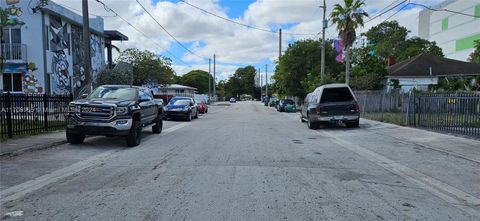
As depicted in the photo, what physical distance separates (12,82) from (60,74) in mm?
2953

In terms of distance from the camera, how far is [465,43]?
219 feet

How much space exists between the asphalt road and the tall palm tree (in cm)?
1730

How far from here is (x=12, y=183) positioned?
724 cm

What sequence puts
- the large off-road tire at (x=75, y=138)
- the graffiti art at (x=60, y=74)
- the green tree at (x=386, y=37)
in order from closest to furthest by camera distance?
the large off-road tire at (x=75, y=138)
the graffiti art at (x=60, y=74)
the green tree at (x=386, y=37)

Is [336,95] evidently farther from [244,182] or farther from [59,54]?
[59,54]

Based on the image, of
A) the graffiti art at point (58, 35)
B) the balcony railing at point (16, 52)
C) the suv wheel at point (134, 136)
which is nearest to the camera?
the suv wheel at point (134, 136)

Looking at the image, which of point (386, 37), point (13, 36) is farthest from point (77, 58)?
point (386, 37)

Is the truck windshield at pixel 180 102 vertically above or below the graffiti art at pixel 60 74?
below

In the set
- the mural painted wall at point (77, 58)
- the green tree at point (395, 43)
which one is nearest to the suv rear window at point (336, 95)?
the mural painted wall at point (77, 58)

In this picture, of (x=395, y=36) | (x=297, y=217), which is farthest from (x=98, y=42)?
(x=395, y=36)

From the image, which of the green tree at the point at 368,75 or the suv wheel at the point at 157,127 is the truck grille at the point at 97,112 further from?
the green tree at the point at 368,75

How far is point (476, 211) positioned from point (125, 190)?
5.28 meters

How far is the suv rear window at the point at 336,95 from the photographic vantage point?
18.5 metres

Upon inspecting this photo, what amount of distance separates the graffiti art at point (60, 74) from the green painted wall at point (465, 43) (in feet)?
198
